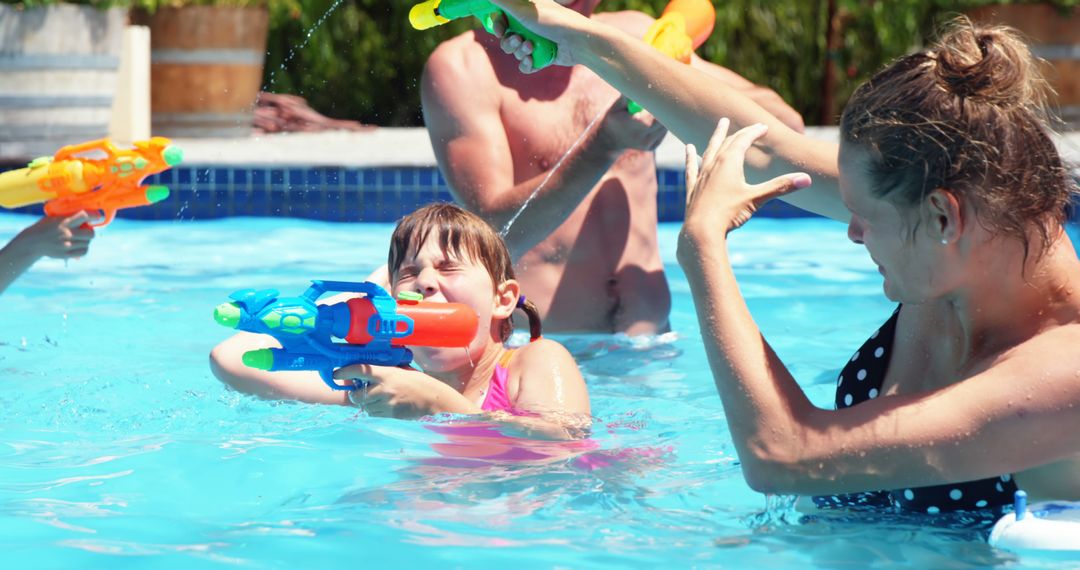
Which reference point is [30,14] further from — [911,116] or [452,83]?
[911,116]

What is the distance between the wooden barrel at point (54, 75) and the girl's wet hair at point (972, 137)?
688 centimetres

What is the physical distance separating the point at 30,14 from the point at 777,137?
643 centimetres

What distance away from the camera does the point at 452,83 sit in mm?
4652

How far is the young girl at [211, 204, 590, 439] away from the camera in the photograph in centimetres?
357

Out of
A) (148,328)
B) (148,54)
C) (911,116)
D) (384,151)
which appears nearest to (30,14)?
(148,54)

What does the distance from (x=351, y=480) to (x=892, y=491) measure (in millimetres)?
1261

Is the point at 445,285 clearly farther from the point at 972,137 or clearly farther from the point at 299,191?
the point at 299,191

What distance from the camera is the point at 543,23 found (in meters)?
3.02

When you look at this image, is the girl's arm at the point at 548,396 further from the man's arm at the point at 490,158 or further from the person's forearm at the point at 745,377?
the person's forearm at the point at 745,377

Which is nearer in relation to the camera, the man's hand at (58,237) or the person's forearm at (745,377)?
the person's forearm at (745,377)

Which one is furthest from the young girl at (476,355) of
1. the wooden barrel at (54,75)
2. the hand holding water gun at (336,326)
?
the wooden barrel at (54,75)

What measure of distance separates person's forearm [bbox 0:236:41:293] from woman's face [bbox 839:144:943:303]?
2.76 meters

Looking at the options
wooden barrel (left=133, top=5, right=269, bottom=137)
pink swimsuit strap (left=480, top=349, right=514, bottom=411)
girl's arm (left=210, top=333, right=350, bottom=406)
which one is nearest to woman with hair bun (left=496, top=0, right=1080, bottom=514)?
pink swimsuit strap (left=480, top=349, right=514, bottom=411)

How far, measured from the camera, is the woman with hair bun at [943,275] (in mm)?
2215
